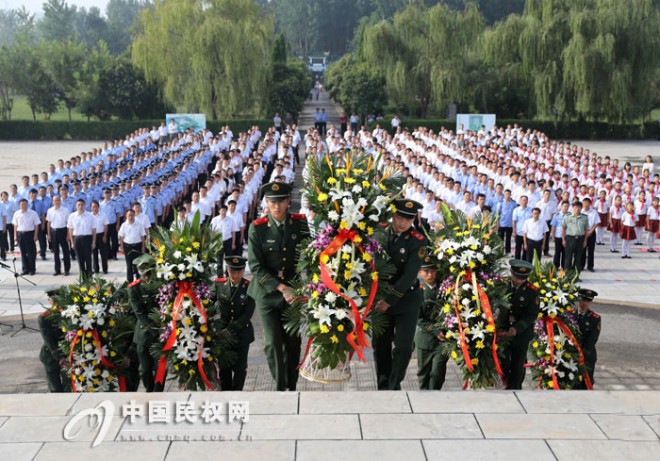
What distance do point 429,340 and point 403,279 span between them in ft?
3.51

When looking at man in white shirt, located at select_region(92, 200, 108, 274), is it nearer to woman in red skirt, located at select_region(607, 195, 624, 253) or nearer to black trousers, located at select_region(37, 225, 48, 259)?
black trousers, located at select_region(37, 225, 48, 259)

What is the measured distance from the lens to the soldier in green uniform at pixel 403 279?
229 inches

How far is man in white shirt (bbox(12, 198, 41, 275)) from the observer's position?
12922 mm

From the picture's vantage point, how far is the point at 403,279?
18.9 feet

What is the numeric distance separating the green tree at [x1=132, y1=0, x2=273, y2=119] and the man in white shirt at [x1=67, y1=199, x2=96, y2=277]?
23.1m

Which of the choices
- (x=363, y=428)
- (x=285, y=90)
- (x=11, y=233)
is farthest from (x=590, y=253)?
(x=285, y=90)

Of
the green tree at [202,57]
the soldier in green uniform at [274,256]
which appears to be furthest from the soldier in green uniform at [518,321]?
the green tree at [202,57]

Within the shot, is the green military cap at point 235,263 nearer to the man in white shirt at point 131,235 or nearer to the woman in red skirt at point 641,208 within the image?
the man in white shirt at point 131,235

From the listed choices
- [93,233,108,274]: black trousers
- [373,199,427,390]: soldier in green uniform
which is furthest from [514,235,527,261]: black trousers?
[93,233,108,274]: black trousers

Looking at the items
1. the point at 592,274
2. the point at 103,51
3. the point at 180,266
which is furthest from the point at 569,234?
the point at 103,51

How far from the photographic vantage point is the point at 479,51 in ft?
125

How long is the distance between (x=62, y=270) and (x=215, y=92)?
→ 23.2m

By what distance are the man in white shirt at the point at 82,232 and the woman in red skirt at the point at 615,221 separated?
1055 cm

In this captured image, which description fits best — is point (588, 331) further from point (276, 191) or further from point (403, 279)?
point (276, 191)
